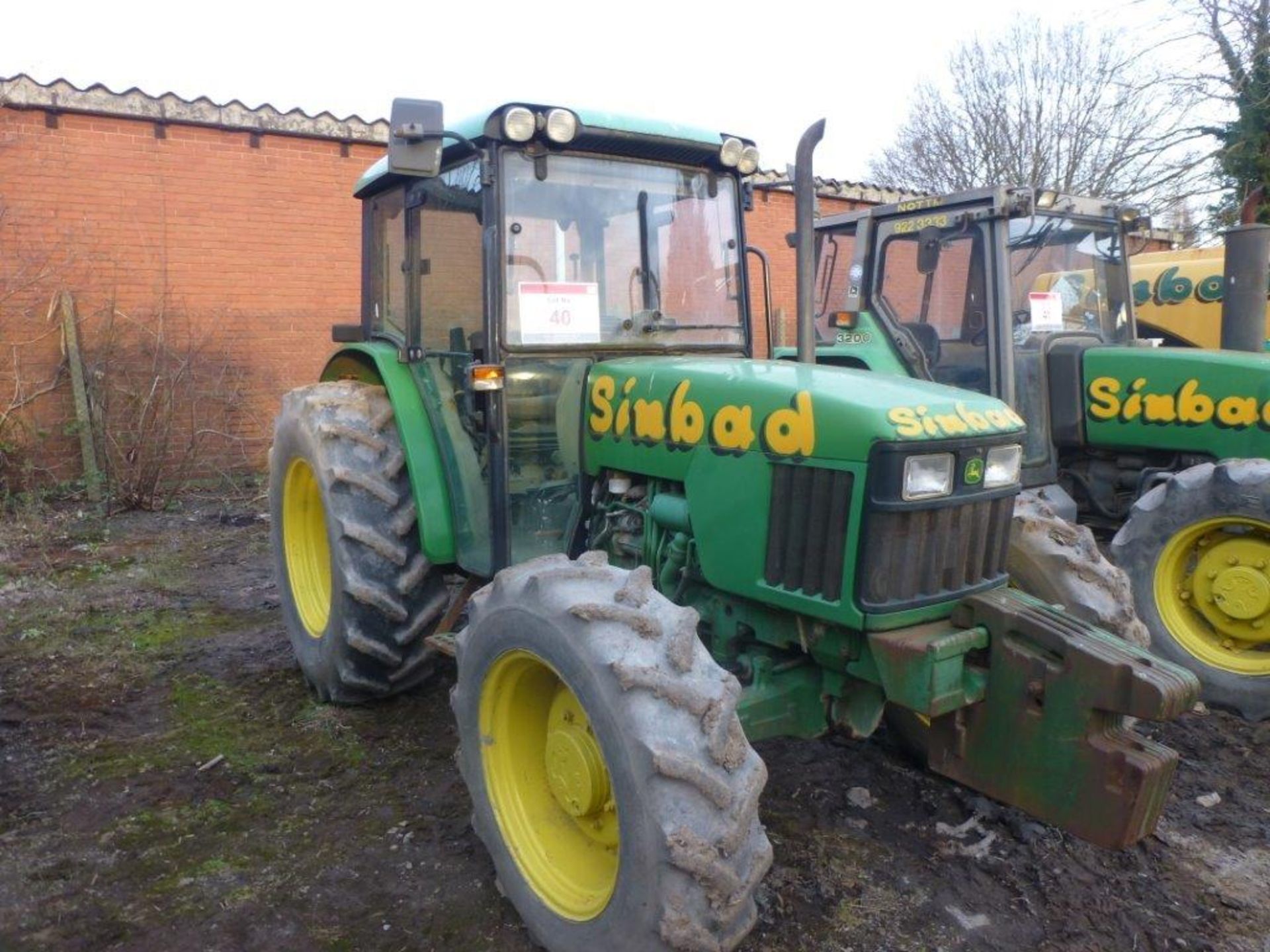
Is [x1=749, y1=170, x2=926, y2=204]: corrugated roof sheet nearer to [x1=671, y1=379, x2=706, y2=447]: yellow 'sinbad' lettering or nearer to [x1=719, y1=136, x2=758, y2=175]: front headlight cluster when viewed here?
[x1=719, y1=136, x2=758, y2=175]: front headlight cluster

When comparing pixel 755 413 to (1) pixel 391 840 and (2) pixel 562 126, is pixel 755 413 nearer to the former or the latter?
(2) pixel 562 126

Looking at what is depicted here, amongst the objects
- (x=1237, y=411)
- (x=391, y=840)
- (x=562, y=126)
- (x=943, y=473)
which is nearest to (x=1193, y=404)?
(x=1237, y=411)

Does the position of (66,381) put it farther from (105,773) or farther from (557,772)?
(557,772)

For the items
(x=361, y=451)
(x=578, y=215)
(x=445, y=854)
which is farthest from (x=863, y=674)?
(x=361, y=451)

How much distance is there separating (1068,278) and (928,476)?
12.7ft

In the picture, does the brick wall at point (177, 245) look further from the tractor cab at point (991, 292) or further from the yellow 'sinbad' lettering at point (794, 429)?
the yellow 'sinbad' lettering at point (794, 429)

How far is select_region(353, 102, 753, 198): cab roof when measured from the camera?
10.8 feet

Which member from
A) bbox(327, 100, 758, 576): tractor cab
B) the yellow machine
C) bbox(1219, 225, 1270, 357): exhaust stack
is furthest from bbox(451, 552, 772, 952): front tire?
the yellow machine

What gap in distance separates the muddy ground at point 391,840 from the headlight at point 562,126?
223 centimetres

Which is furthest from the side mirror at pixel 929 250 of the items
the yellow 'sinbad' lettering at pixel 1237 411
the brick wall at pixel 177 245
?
the brick wall at pixel 177 245

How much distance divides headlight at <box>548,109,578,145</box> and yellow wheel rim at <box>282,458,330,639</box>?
200 centimetres

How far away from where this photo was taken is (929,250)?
5715 millimetres

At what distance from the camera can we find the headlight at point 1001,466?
9.10 ft

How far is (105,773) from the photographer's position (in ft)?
11.9
